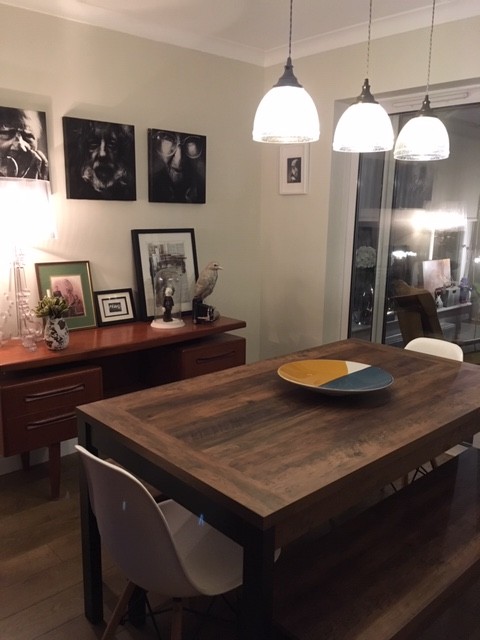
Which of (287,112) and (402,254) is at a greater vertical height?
(287,112)

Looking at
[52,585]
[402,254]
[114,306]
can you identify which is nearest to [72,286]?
[114,306]

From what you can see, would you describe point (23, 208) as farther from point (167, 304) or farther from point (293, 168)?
point (293, 168)

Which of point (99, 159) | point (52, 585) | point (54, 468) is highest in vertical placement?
point (99, 159)

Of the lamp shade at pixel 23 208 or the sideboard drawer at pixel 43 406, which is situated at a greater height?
the lamp shade at pixel 23 208

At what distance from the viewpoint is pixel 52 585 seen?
6.89ft

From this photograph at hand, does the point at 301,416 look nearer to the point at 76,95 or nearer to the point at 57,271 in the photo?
the point at 57,271

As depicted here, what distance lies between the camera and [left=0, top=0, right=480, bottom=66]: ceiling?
277 cm

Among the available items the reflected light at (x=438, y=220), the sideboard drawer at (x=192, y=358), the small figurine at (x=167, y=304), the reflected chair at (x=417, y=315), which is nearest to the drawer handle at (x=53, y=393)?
the sideboard drawer at (x=192, y=358)

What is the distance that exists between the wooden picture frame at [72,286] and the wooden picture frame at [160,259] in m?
0.33

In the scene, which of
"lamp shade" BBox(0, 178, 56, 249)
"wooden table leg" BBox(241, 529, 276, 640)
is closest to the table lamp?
"lamp shade" BBox(0, 178, 56, 249)

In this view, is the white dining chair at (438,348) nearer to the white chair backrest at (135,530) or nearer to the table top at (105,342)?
the table top at (105,342)

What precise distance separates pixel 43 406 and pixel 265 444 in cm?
140

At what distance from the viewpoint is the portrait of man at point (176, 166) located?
327 cm

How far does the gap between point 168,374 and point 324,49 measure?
2.27 metres
